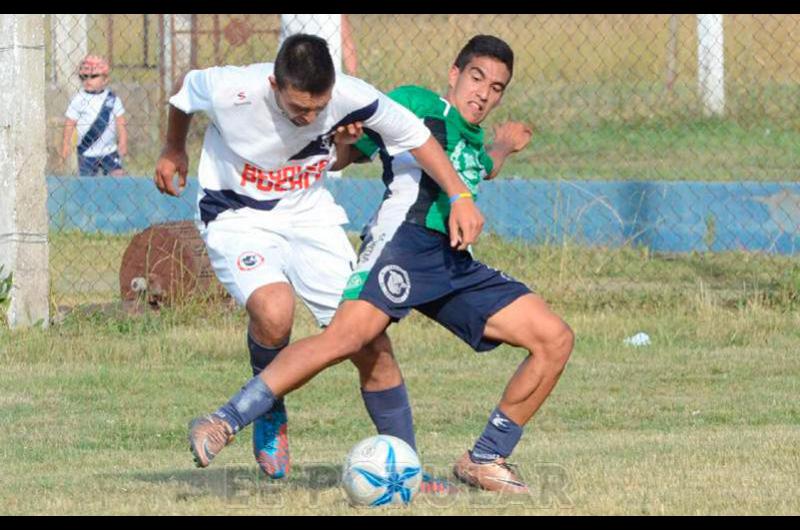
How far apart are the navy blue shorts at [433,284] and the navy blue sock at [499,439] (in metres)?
0.33

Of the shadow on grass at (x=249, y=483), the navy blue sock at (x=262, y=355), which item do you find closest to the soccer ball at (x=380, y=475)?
the shadow on grass at (x=249, y=483)

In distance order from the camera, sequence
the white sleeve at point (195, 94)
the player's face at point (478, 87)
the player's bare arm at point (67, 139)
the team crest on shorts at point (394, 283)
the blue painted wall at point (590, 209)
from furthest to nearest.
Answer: the player's bare arm at point (67, 139)
the blue painted wall at point (590, 209)
the player's face at point (478, 87)
the white sleeve at point (195, 94)
the team crest on shorts at point (394, 283)

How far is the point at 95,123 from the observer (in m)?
15.7

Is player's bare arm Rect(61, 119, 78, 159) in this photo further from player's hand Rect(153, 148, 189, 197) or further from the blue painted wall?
player's hand Rect(153, 148, 189, 197)

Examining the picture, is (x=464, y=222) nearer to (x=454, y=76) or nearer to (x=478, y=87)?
(x=478, y=87)

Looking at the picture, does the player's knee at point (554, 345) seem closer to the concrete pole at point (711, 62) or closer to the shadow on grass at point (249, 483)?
the shadow on grass at point (249, 483)

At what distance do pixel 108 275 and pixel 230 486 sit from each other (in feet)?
21.9

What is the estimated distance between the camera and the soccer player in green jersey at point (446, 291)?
6137 millimetres

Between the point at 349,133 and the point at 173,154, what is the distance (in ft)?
2.49

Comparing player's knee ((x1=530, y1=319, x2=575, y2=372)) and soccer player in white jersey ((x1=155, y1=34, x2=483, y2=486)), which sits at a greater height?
soccer player in white jersey ((x1=155, y1=34, x2=483, y2=486))

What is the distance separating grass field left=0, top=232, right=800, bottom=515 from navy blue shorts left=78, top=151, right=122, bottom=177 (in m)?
4.28

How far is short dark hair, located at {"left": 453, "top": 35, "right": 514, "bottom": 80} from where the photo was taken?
6.62 meters

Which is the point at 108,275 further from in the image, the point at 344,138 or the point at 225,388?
the point at 344,138

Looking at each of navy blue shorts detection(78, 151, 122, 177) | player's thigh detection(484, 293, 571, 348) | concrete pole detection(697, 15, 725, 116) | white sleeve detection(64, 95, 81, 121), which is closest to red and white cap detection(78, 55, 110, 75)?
white sleeve detection(64, 95, 81, 121)
